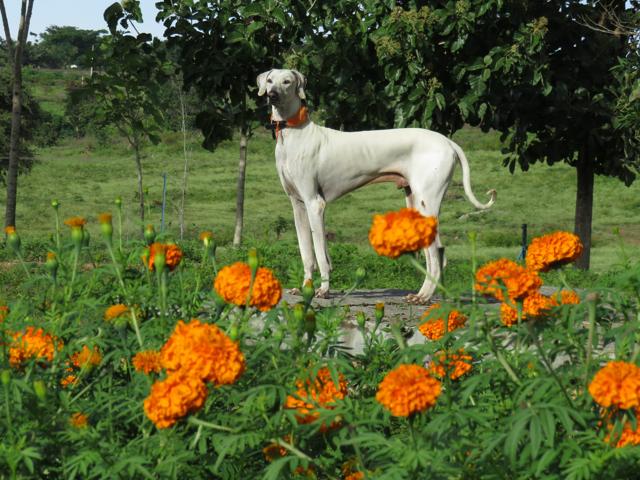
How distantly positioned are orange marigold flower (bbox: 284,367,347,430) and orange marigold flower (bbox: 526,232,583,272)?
0.68 metres

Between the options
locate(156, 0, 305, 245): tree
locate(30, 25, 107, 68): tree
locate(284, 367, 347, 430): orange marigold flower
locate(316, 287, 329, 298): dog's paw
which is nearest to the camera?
locate(284, 367, 347, 430): orange marigold flower

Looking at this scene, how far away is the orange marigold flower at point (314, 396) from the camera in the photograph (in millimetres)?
2561

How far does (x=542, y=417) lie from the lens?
2291 mm

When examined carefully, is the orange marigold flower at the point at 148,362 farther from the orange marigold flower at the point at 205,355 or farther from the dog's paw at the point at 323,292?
the dog's paw at the point at 323,292

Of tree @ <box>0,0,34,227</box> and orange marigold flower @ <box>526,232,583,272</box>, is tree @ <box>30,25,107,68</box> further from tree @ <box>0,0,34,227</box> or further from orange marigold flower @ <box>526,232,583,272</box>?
orange marigold flower @ <box>526,232,583,272</box>

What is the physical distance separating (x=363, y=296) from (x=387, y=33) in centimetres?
390

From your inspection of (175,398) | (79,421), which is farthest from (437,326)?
(175,398)

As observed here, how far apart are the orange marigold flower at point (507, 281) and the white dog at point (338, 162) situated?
469 centimetres

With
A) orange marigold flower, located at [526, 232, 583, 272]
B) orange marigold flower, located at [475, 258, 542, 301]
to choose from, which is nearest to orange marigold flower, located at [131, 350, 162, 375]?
orange marigold flower, located at [475, 258, 542, 301]

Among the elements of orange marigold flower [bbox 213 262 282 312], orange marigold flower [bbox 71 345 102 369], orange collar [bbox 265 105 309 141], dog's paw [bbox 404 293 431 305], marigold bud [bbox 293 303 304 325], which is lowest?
dog's paw [bbox 404 293 431 305]

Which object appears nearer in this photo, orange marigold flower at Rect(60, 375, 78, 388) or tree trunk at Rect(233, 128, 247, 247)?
orange marigold flower at Rect(60, 375, 78, 388)

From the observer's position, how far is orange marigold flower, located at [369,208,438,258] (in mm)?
2375

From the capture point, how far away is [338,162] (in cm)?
751

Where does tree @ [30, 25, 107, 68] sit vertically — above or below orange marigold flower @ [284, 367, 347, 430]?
above
